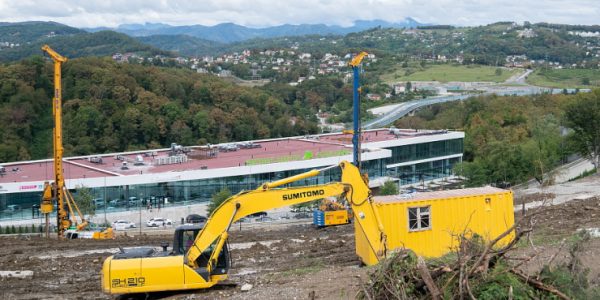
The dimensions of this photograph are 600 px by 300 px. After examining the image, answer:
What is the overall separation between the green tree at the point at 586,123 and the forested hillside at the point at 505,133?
176cm

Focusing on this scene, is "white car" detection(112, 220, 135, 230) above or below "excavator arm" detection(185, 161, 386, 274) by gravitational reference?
below

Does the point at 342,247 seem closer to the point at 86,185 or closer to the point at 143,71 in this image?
the point at 86,185

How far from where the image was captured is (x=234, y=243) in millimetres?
22219

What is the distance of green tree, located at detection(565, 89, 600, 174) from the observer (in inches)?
1692

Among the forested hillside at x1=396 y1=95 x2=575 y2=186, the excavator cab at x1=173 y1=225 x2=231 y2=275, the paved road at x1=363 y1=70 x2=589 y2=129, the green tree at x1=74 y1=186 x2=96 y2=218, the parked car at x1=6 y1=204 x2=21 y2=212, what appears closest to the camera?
the excavator cab at x1=173 y1=225 x2=231 y2=275

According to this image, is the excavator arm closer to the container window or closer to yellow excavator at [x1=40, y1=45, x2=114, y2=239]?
the container window

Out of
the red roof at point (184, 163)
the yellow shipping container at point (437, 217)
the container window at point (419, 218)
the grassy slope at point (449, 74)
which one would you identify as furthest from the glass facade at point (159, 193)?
the grassy slope at point (449, 74)

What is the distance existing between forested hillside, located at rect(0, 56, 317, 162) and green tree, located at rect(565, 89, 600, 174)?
3228 cm

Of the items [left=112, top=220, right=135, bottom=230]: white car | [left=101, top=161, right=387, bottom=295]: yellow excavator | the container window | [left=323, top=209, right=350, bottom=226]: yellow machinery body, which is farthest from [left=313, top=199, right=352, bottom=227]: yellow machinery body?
[left=101, top=161, right=387, bottom=295]: yellow excavator

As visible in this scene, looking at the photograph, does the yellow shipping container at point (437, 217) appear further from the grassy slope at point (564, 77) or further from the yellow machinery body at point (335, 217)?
the grassy slope at point (564, 77)

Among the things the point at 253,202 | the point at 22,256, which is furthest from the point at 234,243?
the point at 253,202

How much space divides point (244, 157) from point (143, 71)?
28415 mm

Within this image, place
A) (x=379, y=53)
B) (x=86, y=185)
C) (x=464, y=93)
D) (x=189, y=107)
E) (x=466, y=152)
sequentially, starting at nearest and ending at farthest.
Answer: (x=86, y=185), (x=466, y=152), (x=189, y=107), (x=464, y=93), (x=379, y=53)

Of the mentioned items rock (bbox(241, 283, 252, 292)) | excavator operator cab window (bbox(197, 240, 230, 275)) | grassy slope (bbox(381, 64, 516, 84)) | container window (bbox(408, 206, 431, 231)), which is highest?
grassy slope (bbox(381, 64, 516, 84))
